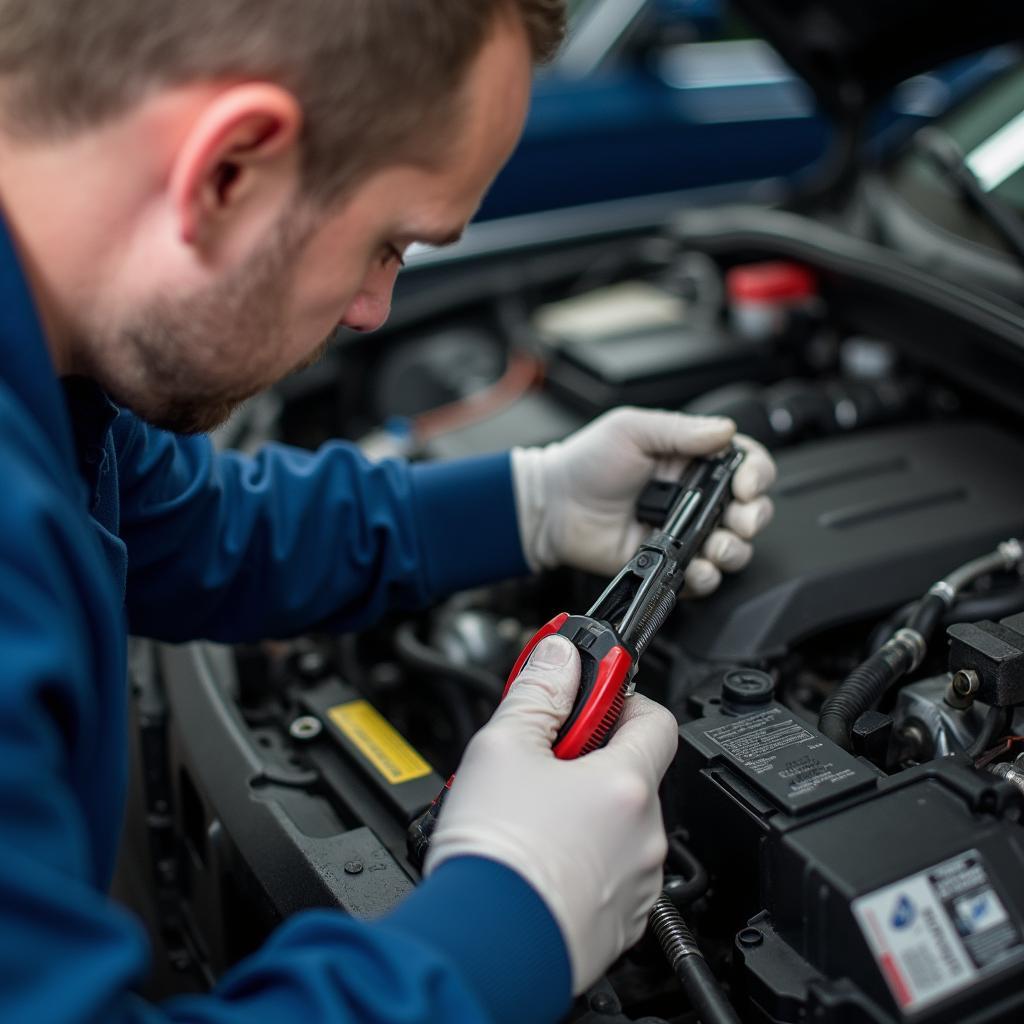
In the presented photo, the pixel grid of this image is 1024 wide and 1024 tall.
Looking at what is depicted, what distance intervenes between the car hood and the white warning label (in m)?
1.31

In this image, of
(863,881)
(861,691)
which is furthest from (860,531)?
(863,881)

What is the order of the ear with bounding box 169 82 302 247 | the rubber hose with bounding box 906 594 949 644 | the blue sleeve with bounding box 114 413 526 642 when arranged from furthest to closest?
the blue sleeve with bounding box 114 413 526 642 → the rubber hose with bounding box 906 594 949 644 → the ear with bounding box 169 82 302 247

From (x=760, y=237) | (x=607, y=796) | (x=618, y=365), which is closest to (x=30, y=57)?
(x=607, y=796)

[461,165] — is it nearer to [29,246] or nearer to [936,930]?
[29,246]

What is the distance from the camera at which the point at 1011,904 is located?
30.2 inches

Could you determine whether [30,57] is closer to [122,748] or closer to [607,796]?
[122,748]

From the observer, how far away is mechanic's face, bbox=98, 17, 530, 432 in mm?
756

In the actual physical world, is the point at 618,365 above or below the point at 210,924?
above

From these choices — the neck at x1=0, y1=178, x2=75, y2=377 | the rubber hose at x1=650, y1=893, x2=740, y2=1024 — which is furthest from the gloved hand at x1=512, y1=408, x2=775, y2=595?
the neck at x1=0, y1=178, x2=75, y2=377

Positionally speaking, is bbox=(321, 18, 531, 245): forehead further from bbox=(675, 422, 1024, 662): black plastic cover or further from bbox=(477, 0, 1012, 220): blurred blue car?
bbox=(477, 0, 1012, 220): blurred blue car

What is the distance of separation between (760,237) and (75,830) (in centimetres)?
141

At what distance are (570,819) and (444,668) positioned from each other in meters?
0.49

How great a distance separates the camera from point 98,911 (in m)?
0.60

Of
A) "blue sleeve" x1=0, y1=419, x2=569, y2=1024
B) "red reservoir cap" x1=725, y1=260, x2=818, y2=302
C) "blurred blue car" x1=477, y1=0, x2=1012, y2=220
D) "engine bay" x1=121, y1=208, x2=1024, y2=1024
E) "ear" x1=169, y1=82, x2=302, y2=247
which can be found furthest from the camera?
"blurred blue car" x1=477, y1=0, x2=1012, y2=220
